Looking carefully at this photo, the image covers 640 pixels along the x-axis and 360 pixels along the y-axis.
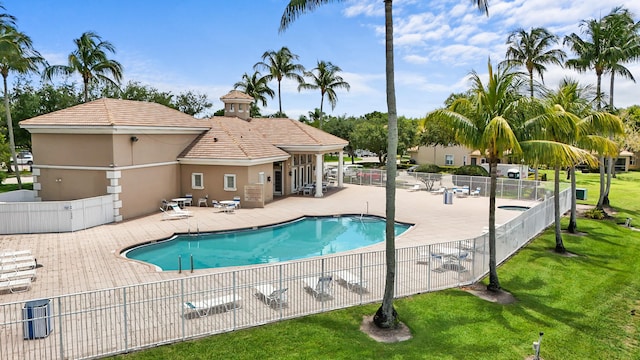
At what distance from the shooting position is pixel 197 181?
2800 centimetres

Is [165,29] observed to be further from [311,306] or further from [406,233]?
[311,306]

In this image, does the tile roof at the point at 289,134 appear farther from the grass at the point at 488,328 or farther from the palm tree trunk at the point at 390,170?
the palm tree trunk at the point at 390,170

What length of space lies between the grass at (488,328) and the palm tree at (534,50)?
2173 cm

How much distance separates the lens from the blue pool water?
1769cm

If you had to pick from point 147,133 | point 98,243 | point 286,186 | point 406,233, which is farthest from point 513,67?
point 286,186

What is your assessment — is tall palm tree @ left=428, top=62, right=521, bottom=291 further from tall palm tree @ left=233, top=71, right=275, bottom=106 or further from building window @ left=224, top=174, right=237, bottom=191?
tall palm tree @ left=233, top=71, right=275, bottom=106

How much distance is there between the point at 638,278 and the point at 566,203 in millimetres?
12289

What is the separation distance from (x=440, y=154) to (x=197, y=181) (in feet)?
156

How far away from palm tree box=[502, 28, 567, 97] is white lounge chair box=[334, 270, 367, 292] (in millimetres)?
25639

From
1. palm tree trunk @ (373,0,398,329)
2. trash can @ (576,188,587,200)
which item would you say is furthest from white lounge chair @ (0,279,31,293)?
trash can @ (576,188,587,200)

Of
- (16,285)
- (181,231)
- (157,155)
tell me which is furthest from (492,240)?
(157,155)

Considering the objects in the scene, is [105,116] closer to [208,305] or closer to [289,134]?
[289,134]

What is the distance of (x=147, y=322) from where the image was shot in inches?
401

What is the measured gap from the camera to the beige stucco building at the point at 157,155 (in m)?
22.5
